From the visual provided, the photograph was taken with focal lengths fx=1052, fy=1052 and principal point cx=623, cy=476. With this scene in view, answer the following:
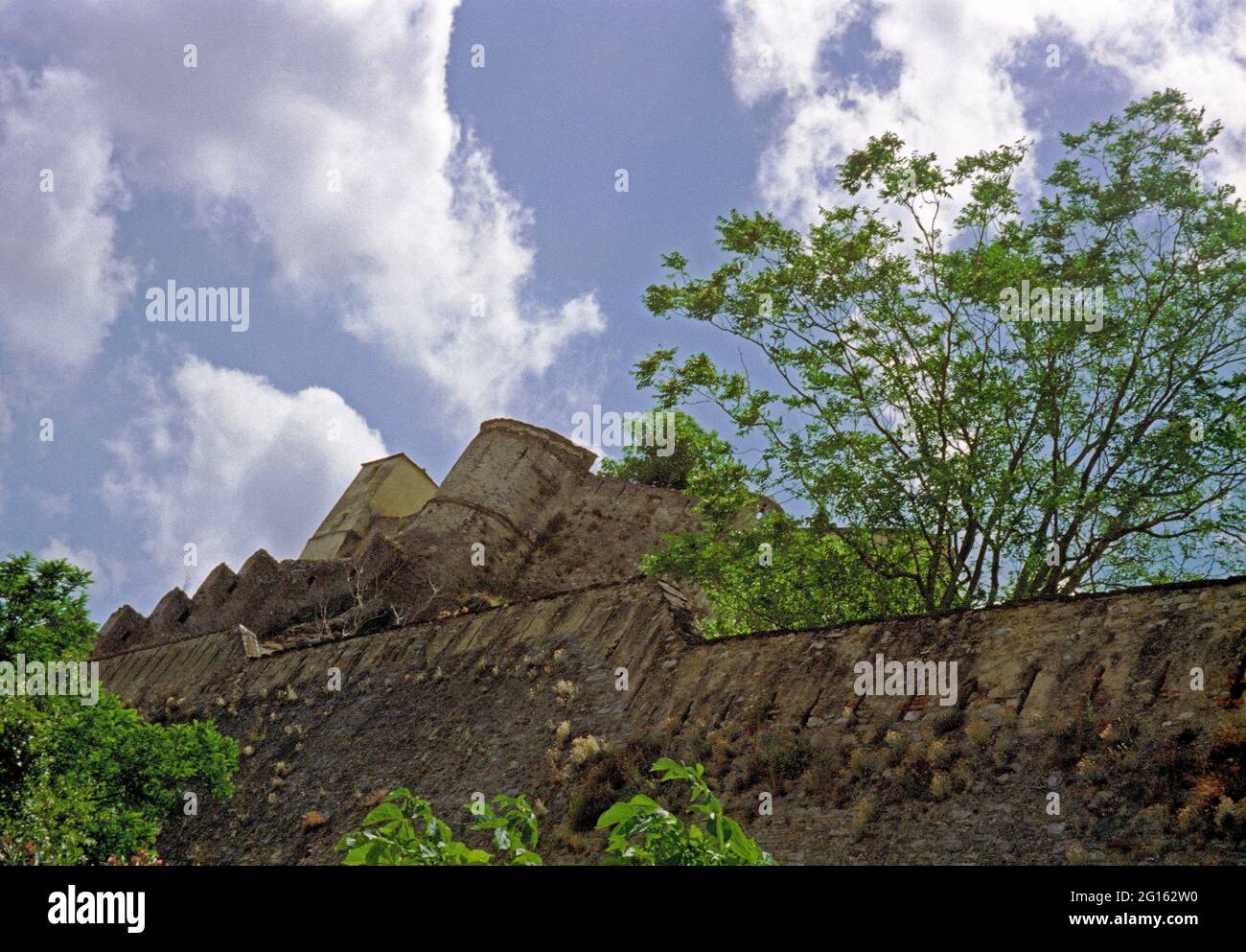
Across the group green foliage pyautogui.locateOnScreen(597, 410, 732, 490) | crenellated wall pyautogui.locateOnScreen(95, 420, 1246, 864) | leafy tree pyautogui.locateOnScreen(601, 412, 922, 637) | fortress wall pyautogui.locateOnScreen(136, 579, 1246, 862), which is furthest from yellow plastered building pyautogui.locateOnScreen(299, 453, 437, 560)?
fortress wall pyautogui.locateOnScreen(136, 579, 1246, 862)

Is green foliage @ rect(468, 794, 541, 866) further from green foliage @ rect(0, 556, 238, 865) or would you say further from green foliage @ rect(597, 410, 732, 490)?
green foliage @ rect(597, 410, 732, 490)

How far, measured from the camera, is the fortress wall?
901 cm

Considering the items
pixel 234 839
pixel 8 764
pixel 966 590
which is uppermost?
pixel 966 590

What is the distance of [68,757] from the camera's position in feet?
39.2

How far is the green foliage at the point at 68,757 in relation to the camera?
423 inches

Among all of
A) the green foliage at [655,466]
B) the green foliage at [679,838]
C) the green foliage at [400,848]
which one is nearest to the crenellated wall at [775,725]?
the green foliage at [679,838]

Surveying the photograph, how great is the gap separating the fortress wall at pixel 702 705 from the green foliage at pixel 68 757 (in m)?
2.37

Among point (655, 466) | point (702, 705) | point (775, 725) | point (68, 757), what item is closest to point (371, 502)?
point (655, 466)

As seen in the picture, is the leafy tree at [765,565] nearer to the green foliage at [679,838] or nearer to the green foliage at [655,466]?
the green foliage at [655,466]

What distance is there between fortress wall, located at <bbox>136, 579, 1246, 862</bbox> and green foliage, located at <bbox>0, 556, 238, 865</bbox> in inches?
93.2

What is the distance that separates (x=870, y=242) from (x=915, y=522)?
6212 mm
